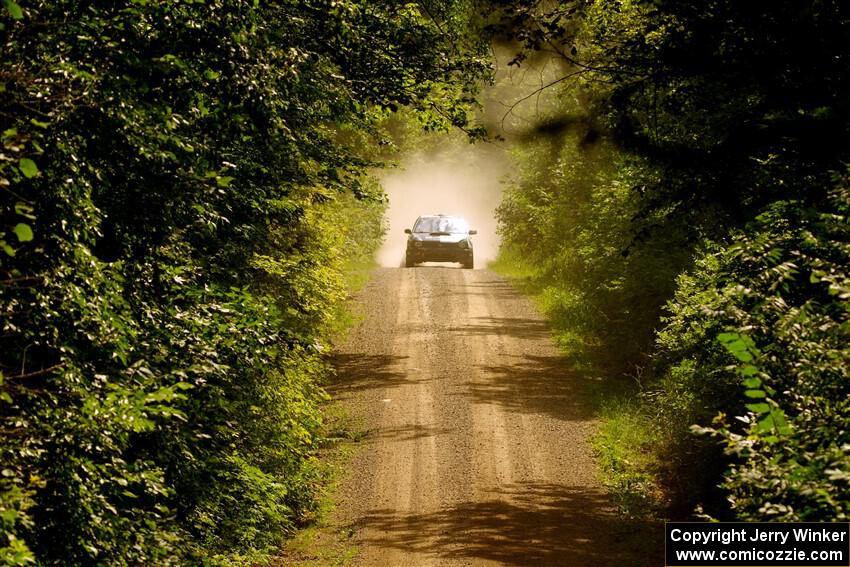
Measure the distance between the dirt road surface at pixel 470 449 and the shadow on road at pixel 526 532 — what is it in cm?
3

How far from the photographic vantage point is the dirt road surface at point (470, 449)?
42.1ft

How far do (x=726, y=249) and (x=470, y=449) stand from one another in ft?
25.2

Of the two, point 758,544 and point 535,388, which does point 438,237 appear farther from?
point 758,544

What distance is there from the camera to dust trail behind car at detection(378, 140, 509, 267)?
7519cm

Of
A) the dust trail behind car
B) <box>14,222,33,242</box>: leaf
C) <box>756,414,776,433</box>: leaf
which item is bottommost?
<box>756,414,776,433</box>: leaf

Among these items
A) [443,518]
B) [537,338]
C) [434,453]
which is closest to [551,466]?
[434,453]

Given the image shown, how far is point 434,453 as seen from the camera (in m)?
16.7

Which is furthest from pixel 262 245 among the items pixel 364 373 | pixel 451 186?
pixel 451 186

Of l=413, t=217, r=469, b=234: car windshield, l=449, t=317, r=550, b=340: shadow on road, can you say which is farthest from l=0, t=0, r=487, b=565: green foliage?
l=413, t=217, r=469, b=234: car windshield

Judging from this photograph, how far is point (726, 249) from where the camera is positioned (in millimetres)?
10469

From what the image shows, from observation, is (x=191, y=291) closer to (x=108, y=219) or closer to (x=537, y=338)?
(x=108, y=219)

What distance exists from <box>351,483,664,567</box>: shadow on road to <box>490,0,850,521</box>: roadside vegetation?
793 mm

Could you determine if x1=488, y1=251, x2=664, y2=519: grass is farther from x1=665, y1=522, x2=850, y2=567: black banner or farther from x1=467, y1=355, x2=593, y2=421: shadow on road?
x1=665, y1=522, x2=850, y2=567: black banner

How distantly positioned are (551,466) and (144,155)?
11.1 m
